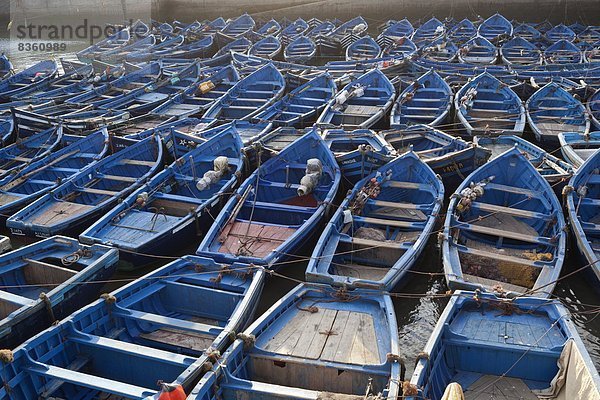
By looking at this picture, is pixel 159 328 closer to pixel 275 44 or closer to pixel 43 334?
pixel 43 334

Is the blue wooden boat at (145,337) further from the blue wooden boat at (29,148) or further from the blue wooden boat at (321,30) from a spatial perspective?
the blue wooden boat at (321,30)

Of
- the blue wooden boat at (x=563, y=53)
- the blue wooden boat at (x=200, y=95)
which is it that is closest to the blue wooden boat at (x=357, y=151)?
the blue wooden boat at (x=200, y=95)

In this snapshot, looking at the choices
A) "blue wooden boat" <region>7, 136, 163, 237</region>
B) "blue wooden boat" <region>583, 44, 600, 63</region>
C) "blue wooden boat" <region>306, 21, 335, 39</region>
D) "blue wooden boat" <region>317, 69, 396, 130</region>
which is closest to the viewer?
"blue wooden boat" <region>7, 136, 163, 237</region>

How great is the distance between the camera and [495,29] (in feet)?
129

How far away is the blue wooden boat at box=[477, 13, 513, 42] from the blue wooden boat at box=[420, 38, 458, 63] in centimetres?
467

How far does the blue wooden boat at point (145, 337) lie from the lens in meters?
9.38

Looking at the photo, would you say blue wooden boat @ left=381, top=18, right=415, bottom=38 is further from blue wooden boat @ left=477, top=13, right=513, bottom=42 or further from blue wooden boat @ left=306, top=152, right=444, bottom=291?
blue wooden boat @ left=306, top=152, right=444, bottom=291

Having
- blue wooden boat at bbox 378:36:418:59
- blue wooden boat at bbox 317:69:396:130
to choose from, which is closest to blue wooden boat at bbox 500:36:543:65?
blue wooden boat at bbox 378:36:418:59

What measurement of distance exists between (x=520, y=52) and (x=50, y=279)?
30127 mm

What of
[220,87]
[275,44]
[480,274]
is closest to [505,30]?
[275,44]

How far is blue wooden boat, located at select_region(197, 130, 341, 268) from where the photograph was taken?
13.5m

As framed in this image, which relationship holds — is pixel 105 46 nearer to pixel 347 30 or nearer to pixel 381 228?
pixel 347 30

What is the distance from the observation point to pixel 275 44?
3741cm

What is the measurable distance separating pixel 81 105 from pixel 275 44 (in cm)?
1660
